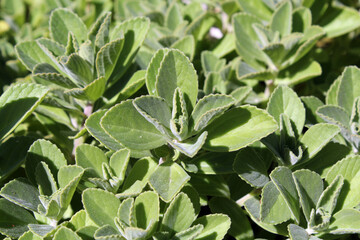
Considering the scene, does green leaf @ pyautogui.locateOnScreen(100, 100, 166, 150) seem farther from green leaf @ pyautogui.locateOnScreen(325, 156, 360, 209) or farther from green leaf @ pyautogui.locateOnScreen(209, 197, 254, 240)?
green leaf @ pyautogui.locateOnScreen(325, 156, 360, 209)

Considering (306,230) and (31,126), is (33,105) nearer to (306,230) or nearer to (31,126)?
(31,126)

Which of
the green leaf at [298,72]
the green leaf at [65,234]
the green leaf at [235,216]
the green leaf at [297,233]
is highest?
the green leaf at [298,72]

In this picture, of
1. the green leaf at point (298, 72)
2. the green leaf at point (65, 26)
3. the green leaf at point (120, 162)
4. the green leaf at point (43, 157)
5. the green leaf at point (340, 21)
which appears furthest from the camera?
the green leaf at point (340, 21)

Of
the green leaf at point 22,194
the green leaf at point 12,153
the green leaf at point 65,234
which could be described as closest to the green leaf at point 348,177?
the green leaf at point 65,234

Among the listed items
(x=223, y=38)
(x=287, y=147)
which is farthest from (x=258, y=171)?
(x=223, y=38)

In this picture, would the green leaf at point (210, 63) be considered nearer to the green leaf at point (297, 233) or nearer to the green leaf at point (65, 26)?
the green leaf at point (65, 26)

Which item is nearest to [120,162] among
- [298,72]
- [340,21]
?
[298,72]
